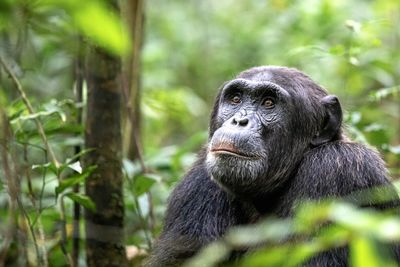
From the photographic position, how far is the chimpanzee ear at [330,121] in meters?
5.07

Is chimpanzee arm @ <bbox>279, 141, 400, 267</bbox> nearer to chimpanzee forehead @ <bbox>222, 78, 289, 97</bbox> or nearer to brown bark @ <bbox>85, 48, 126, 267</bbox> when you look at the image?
chimpanzee forehead @ <bbox>222, 78, 289, 97</bbox>

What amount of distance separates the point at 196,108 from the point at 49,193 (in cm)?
479

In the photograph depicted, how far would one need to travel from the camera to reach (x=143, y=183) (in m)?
5.75

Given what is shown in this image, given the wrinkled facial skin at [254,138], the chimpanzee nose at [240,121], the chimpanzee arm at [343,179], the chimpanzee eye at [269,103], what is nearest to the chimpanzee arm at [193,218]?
the wrinkled facial skin at [254,138]

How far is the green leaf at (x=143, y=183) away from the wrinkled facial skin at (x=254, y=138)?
813 mm

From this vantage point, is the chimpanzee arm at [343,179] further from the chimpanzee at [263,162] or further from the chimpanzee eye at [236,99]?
the chimpanzee eye at [236,99]

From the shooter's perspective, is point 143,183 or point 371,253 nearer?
point 371,253

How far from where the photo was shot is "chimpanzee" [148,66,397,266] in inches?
180

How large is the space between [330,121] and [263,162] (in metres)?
0.67

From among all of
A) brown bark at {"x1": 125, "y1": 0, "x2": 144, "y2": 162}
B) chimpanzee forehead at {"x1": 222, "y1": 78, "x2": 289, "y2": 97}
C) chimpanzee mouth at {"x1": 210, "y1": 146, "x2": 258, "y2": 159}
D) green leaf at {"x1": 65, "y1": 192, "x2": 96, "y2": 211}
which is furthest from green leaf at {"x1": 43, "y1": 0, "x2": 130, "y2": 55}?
brown bark at {"x1": 125, "y1": 0, "x2": 144, "y2": 162}

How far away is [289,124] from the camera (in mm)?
5031

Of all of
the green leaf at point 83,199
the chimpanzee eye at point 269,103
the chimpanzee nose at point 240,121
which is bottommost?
the green leaf at point 83,199

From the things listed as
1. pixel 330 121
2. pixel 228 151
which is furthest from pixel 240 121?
pixel 330 121

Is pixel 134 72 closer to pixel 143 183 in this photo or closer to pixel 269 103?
pixel 143 183
